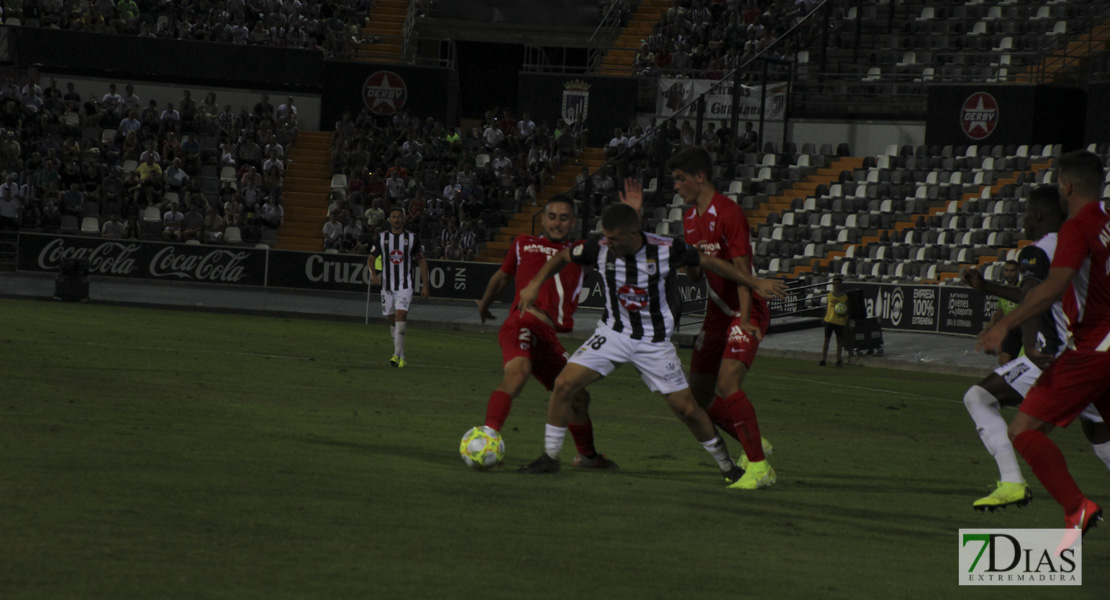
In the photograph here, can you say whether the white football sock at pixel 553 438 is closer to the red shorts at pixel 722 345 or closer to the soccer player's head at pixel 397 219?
the red shorts at pixel 722 345

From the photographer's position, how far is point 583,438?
9922 millimetres

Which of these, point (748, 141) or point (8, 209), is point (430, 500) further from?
point (748, 141)

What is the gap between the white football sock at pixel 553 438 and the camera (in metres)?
9.41

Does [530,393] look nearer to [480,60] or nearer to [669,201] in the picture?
[669,201]

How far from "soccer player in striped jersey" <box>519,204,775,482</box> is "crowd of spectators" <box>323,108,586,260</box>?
2757 centimetres

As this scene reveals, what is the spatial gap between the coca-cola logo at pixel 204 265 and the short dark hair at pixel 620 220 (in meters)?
28.2

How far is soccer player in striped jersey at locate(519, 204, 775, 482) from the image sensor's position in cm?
903

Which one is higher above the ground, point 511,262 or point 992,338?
point 511,262

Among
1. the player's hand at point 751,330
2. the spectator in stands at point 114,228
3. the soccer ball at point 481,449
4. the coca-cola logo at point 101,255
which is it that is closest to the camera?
the player's hand at point 751,330

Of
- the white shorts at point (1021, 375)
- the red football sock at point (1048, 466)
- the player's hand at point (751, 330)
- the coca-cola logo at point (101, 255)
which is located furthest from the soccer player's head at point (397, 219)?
the coca-cola logo at point (101, 255)

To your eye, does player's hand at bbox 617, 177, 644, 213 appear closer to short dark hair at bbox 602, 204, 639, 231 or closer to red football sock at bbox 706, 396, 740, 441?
short dark hair at bbox 602, 204, 639, 231

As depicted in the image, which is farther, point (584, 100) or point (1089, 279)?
point (584, 100)

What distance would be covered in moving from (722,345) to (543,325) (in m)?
1.37

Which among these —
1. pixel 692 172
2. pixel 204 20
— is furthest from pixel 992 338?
pixel 204 20
